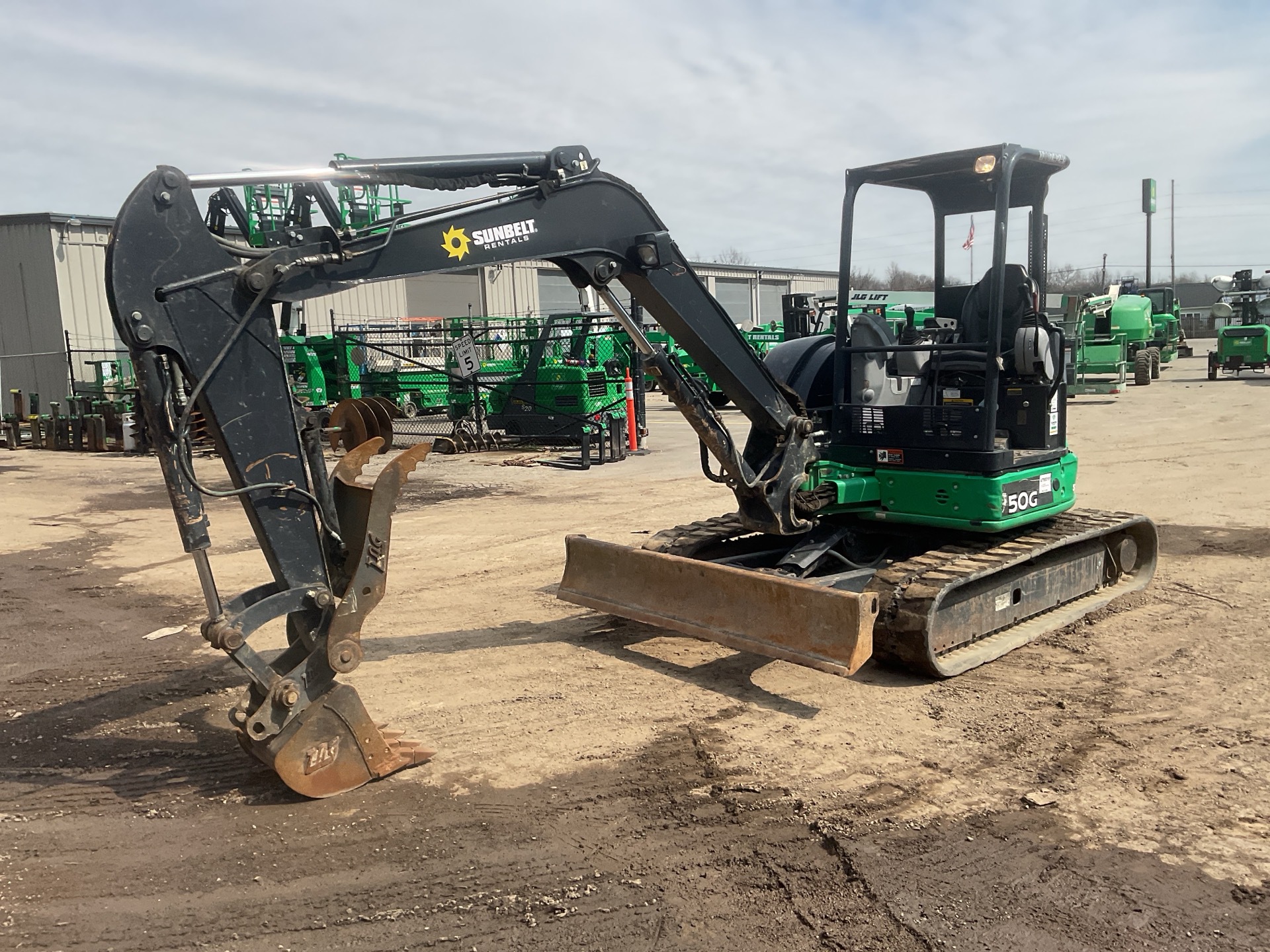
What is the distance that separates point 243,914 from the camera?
363 centimetres

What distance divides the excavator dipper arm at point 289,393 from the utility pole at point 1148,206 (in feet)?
202

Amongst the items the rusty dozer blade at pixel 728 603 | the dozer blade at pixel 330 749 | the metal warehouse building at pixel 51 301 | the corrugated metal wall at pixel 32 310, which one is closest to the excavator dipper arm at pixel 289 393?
the dozer blade at pixel 330 749

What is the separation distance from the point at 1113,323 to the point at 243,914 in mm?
28717

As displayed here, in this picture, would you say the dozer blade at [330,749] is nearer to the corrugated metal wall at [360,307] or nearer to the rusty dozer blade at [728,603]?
the rusty dozer blade at [728,603]

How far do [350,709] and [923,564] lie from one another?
3485 millimetres

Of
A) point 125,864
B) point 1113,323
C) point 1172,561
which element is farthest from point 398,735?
point 1113,323

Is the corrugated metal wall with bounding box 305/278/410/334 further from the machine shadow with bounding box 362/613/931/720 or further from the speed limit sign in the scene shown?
the machine shadow with bounding box 362/613/931/720

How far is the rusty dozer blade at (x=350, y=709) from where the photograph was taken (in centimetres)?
444

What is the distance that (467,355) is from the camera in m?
18.4

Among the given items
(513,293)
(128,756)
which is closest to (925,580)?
(128,756)

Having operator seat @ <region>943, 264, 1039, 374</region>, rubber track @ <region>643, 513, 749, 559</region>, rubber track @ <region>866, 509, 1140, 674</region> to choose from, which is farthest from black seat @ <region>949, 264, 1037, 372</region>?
rubber track @ <region>643, 513, 749, 559</region>

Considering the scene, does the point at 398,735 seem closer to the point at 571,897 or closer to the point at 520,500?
the point at 571,897

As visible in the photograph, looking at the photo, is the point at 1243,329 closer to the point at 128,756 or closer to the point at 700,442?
the point at 700,442

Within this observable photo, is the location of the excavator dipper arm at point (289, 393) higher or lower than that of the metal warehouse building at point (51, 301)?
lower
